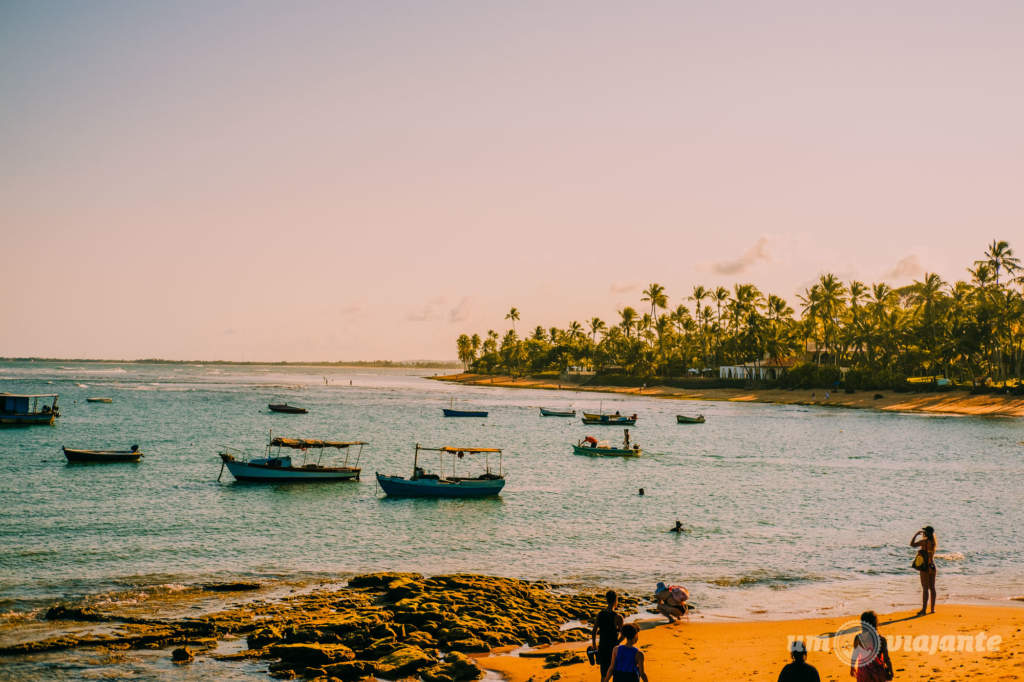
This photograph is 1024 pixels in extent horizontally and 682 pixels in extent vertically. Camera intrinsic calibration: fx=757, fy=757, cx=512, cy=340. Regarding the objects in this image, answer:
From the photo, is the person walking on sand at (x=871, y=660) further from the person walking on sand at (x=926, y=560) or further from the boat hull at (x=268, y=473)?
the boat hull at (x=268, y=473)

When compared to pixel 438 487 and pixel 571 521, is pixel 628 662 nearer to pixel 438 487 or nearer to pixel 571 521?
pixel 571 521

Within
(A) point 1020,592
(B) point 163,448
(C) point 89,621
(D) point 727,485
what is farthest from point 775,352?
(C) point 89,621

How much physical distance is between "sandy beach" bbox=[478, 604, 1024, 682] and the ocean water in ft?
8.92

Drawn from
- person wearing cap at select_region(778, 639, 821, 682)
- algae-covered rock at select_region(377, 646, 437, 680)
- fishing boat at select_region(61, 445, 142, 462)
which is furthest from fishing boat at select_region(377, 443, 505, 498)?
person wearing cap at select_region(778, 639, 821, 682)

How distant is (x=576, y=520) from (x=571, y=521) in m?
0.39

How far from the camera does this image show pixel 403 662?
65.4ft

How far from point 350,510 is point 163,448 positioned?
118ft

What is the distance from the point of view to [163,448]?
72000mm

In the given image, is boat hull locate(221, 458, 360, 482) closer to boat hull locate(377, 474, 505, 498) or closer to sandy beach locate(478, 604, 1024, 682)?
boat hull locate(377, 474, 505, 498)

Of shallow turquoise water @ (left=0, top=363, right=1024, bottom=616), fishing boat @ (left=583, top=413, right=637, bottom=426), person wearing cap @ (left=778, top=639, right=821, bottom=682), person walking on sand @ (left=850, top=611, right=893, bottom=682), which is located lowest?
shallow turquoise water @ (left=0, top=363, right=1024, bottom=616)

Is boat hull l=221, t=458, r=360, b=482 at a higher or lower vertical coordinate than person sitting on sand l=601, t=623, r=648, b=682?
lower

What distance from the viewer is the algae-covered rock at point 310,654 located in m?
20.2

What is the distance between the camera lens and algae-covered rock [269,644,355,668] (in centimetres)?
2025

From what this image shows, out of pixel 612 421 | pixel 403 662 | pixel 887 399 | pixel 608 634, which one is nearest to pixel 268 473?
pixel 403 662
